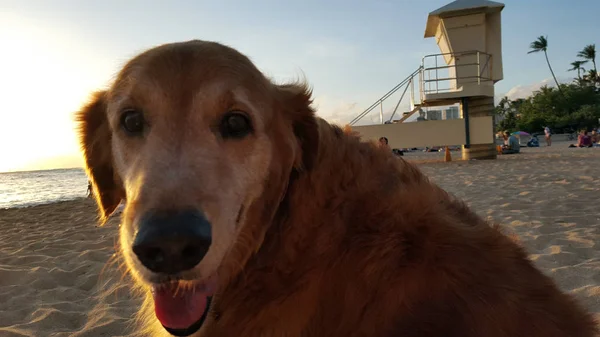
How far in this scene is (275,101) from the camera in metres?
2.26

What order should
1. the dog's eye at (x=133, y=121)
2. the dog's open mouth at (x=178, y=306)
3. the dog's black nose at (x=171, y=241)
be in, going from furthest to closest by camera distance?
the dog's eye at (x=133, y=121) → the dog's open mouth at (x=178, y=306) → the dog's black nose at (x=171, y=241)

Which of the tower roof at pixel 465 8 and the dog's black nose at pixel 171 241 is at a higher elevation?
the tower roof at pixel 465 8

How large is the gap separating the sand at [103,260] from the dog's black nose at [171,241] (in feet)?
6.08

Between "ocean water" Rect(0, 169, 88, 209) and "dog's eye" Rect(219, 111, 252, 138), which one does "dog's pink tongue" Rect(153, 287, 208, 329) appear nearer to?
"dog's eye" Rect(219, 111, 252, 138)

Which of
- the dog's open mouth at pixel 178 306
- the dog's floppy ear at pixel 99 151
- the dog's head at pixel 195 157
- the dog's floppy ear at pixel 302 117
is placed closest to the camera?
the dog's head at pixel 195 157

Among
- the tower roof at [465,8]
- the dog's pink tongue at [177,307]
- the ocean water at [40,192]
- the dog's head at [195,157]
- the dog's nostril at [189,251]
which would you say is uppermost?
the tower roof at [465,8]

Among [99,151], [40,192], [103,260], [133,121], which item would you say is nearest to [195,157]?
[133,121]

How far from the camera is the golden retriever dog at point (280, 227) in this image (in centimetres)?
158

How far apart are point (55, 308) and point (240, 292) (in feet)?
8.75

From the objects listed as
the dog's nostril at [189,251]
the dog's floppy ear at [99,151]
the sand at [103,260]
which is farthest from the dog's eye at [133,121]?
the sand at [103,260]

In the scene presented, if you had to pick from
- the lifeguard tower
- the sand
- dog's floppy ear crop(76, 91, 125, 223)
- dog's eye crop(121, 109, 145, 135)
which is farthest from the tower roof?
dog's eye crop(121, 109, 145, 135)

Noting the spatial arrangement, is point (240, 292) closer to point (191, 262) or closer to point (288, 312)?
point (288, 312)

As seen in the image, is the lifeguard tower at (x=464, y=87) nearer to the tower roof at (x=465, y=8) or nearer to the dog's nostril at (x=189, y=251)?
the tower roof at (x=465, y=8)

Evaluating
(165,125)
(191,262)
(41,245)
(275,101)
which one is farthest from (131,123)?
(41,245)
